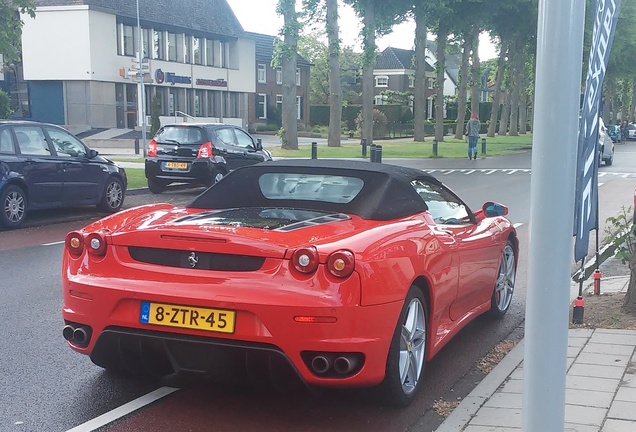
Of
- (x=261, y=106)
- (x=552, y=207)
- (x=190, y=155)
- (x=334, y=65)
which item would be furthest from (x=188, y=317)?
(x=261, y=106)

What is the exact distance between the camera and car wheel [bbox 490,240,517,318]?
6.58m

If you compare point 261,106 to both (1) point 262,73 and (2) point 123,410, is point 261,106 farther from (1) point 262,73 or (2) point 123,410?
(2) point 123,410

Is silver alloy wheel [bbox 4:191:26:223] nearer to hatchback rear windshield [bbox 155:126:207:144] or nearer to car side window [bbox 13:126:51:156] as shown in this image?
car side window [bbox 13:126:51:156]

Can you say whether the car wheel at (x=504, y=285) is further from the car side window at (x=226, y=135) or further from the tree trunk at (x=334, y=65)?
the tree trunk at (x=334, y=65)

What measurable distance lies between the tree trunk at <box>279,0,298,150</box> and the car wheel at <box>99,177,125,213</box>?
64.4 feet

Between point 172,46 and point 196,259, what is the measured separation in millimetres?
51140

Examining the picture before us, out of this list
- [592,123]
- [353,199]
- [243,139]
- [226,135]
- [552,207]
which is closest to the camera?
[552,207]

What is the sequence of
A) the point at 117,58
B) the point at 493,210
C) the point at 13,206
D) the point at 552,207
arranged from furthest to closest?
1. the point at 117,58
2. the point at 13,206
3. the point at 493,210
4. the point at 552,207

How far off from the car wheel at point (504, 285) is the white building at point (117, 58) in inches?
1392

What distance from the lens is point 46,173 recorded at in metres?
12.8

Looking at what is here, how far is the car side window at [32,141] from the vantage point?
12555 millimetres

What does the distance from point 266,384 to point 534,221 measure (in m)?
2.10

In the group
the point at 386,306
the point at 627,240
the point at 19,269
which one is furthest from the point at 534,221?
the point at 19,269

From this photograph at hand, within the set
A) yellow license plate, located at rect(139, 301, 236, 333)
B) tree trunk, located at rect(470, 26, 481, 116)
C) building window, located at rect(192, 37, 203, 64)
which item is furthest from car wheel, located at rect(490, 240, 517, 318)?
building window, located at rect(192, 37, 203, 64)
